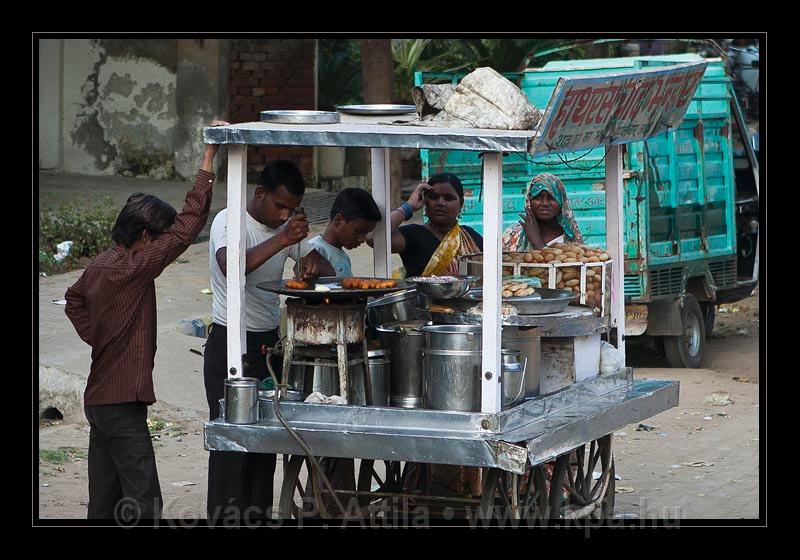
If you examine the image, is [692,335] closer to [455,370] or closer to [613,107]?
[613,107]

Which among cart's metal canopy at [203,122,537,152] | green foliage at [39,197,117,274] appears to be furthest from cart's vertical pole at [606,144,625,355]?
green foliage at [39,197,117,274]

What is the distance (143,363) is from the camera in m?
4.79

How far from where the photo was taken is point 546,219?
20.9ft

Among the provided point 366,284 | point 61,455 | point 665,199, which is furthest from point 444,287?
point 665,199

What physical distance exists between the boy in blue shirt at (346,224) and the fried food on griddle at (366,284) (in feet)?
1.92

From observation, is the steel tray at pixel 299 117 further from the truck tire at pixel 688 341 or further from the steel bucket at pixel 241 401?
the truck tire at pixel 688 341

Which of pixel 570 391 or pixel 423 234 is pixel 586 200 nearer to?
pixel 423 234

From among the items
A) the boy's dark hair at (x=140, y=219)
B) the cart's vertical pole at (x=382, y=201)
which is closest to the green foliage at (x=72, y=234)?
the cart's vertical pole at (x=382, y=201)

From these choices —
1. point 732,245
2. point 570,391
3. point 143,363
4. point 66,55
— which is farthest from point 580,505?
point 66,55

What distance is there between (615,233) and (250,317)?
172 centimetres

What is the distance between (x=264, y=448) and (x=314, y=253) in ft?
3.87

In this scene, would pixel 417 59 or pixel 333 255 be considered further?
pixel 417 59

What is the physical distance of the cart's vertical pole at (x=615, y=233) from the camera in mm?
5578

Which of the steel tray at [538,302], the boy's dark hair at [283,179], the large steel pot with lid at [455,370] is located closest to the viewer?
the large steel pot with lid at [455,370]
